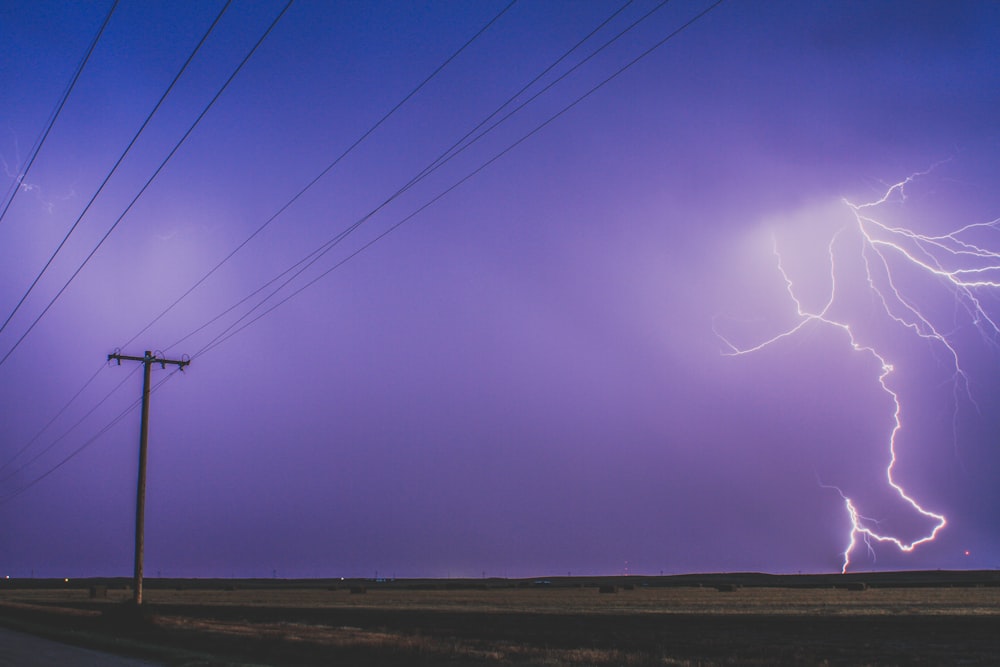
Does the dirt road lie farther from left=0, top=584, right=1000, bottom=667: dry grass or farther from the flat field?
left=0, top=584, right=1000, bottom=667: dry grass

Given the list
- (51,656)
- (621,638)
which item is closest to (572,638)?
(621,638)

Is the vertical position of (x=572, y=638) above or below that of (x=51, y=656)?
below

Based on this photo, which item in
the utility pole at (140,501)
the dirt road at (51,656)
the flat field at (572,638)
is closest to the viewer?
the dirt road at (51,656)

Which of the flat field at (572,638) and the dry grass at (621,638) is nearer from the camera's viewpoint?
the flat field at (572,638)

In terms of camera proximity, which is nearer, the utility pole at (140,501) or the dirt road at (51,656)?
the dirt road at (51,656)

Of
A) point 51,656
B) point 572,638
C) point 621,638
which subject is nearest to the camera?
point 51,656

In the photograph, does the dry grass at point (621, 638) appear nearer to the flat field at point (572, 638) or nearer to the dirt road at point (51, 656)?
the flat field at point (572, 638)

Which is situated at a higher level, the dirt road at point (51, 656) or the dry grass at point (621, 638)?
the dirt road at point (51, 656)

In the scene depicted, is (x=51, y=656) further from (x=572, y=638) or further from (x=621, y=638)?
(x=621, y=638)

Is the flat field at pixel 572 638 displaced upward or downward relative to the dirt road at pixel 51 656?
downward

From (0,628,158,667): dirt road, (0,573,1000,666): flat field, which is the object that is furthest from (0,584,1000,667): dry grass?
(0,628,158,667): dirt road

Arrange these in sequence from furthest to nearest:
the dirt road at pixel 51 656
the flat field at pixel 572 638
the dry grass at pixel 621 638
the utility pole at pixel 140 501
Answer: the utility pole at pixel 140 501, the dry grass at pixel 621 638, the flat field at pixel 572 638, the dirt road at pixel 51 656

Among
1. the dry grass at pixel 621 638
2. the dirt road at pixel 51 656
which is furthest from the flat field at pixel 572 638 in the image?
the dirt road at pixel 51 656

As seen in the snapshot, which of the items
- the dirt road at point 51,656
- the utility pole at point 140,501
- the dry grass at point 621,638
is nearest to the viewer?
the dirt road at point 51,656
